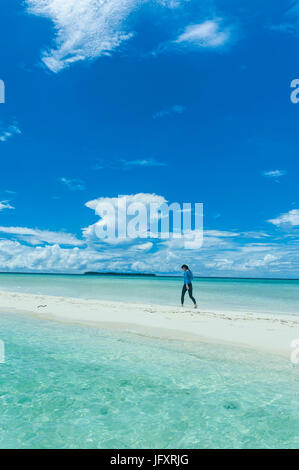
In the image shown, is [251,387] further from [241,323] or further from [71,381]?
[241,323]

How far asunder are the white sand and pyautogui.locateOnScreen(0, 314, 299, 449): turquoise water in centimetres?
156

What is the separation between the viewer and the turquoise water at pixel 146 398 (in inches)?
205

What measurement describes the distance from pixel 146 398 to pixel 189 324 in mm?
8227

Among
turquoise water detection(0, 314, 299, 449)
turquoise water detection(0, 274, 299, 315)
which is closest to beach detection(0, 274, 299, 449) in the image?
turquoise water detection(0, 314, 299, 449)

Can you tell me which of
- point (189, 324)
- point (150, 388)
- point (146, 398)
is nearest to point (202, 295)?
point (189, 324)

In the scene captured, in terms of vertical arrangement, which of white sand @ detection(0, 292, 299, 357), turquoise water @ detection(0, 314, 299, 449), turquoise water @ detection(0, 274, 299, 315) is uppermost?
white sand @ detection(0, 292, 299, 357)

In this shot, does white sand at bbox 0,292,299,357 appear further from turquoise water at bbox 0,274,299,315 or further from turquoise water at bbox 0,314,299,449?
turquoise water at bbox 0,274,299,315

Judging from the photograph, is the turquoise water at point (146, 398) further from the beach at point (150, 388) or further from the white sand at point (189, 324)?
the white sand at point (189, 324)

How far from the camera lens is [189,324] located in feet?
47.8

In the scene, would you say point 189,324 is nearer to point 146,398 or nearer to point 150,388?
point 150,388

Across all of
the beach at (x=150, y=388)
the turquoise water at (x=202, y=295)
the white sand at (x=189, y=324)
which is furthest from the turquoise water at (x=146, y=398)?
the turquoise water at (x=202, y=295)

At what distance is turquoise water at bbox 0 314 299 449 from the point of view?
5195mm
